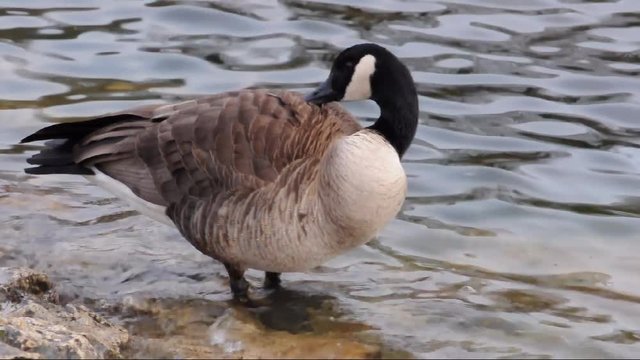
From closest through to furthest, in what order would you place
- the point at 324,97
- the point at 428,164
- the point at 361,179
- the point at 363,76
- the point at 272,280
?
the point at 361,179 < the point at 363,76 < the point at 324,97 < the point at 272,280 < the point at 428,164

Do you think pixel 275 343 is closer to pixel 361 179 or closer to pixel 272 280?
pixel 361 179

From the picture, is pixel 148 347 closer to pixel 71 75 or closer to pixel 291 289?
pixel 291 289

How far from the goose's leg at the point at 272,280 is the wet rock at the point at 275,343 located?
622mm

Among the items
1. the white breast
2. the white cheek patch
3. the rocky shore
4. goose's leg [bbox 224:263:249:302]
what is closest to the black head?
the white cheek patch

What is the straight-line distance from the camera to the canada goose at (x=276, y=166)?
19.7ft

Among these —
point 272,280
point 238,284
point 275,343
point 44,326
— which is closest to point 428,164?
point 272,280

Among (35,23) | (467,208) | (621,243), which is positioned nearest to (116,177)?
(467,208)

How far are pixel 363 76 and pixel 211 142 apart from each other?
2.74 feet

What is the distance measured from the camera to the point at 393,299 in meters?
6.69

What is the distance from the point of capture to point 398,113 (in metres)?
6.18

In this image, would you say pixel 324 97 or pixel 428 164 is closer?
pixel 324 97

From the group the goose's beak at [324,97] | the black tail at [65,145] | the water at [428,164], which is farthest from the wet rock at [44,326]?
the goose's beak at [324,97]

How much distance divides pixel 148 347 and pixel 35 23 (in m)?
6.70

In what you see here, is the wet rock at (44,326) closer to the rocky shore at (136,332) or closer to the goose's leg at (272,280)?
the rocky shore at (136,332)
